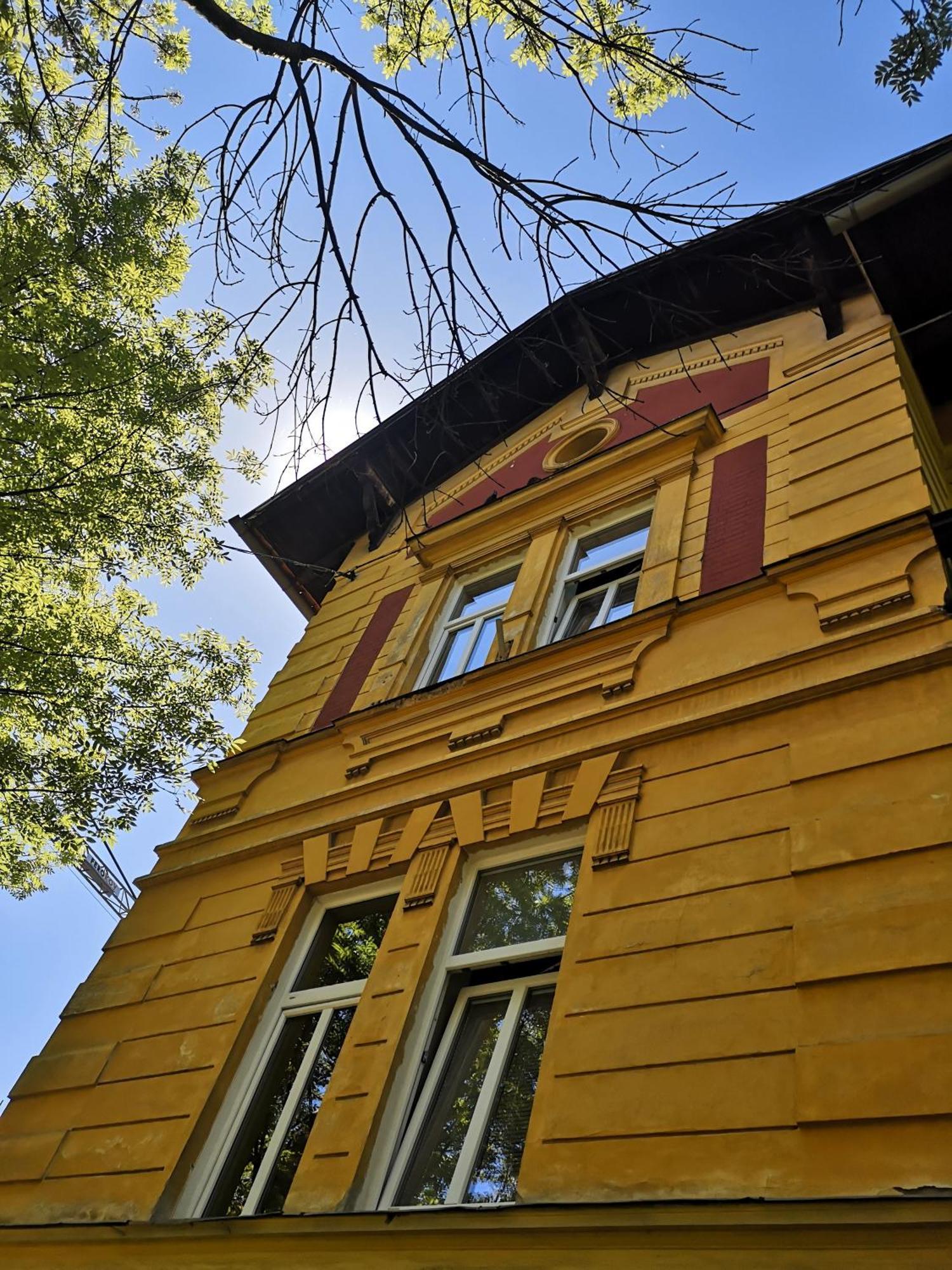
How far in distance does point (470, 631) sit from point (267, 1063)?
165 inches

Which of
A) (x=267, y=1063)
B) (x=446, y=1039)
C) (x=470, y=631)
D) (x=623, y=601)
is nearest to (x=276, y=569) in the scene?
(x=470, y=631)

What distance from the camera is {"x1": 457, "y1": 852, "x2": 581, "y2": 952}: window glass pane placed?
525 cm

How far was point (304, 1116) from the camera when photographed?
17.6 feet

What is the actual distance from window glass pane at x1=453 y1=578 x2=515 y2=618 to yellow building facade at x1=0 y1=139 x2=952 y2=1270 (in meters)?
0.20

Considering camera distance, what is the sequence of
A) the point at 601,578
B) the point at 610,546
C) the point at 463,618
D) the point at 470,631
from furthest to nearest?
the point at 463,618 → the point at 470,631 → the point at 610,546 → the point at 601,578

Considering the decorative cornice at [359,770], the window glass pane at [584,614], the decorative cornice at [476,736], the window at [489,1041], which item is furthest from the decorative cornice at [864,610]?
the decorative cornice at [359,770]

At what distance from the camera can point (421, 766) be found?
6.79 metres

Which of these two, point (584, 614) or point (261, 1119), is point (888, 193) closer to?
point (584, 614)

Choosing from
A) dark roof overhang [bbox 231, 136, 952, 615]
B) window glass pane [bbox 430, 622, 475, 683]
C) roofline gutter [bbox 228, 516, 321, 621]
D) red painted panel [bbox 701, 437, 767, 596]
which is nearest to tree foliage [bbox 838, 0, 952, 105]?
dark roof overhang [bbox 231, 136, 952, 615]

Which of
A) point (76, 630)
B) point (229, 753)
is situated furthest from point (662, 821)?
point (76, 630)

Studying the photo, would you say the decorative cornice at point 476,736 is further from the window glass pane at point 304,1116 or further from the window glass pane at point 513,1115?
the window glass pane at point 513,1115

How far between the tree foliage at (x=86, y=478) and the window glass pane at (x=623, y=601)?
11.2 ft

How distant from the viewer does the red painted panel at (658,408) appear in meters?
8.59

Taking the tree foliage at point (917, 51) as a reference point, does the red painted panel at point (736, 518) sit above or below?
above
